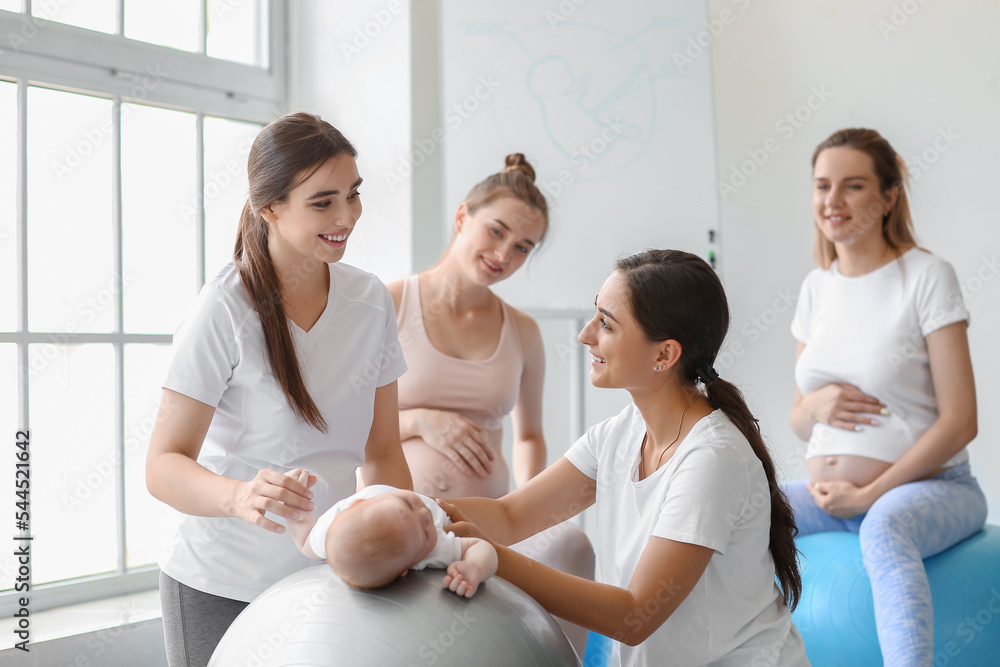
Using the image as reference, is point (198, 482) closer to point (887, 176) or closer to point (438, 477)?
point (438, 477)

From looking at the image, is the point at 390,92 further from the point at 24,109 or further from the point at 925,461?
the point at 925,461

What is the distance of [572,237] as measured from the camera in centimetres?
265

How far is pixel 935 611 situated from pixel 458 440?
116 cm

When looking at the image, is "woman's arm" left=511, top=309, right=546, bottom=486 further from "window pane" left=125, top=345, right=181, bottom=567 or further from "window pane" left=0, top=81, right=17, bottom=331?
"window pane" left=0, top=81, right=17, bottom=331

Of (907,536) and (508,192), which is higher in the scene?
(508,192)

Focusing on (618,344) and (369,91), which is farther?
(369,91)

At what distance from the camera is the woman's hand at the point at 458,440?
71.2 inches

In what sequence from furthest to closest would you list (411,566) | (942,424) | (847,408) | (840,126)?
(840,126) → (847,408) → (942,424) → (411,566)

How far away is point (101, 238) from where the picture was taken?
7.70ft

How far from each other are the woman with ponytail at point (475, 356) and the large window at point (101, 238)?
3.01 feet

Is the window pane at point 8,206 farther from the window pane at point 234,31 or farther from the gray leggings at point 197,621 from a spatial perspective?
the gray leggings at point 197,621

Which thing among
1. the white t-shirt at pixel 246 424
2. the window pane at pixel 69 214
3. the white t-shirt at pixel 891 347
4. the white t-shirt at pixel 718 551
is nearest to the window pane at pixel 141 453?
the window pane at pixel 69 214

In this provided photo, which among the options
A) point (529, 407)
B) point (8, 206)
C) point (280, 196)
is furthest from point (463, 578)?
point (8, 206)

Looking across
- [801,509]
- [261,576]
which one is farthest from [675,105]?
[261,576]
